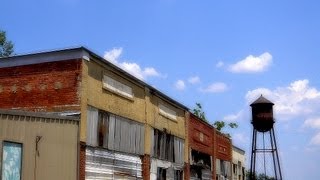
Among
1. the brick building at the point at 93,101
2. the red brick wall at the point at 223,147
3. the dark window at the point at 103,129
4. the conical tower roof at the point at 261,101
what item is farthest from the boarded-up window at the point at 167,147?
the red brick wall at the point at 223,147

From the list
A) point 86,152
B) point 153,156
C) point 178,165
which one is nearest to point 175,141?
point 178,165

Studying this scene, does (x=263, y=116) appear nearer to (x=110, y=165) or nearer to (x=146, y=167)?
(x=146, y=167)

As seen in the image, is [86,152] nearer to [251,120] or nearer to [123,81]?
[123,81]

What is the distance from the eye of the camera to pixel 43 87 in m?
17.8

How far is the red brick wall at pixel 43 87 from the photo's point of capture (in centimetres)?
1733

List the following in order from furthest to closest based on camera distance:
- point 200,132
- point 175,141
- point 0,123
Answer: point 200,132
point 175,141
point 0,123

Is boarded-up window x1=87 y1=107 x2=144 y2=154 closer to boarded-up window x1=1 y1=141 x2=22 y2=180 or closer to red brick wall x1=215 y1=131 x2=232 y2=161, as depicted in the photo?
boarded-up window x1=1 y1=141 x2=22 y2=180

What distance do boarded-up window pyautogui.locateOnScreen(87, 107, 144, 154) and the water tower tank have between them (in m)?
13.9

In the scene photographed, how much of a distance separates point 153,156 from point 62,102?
764 cm

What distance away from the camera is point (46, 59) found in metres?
17.9

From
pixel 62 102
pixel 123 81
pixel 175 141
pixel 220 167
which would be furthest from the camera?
pixel 220 167

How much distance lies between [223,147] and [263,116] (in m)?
6.07

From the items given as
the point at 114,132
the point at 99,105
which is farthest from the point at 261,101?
the point at 99,105

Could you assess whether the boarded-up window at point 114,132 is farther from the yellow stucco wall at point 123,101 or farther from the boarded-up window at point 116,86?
the boarded-up window at point 116,86
